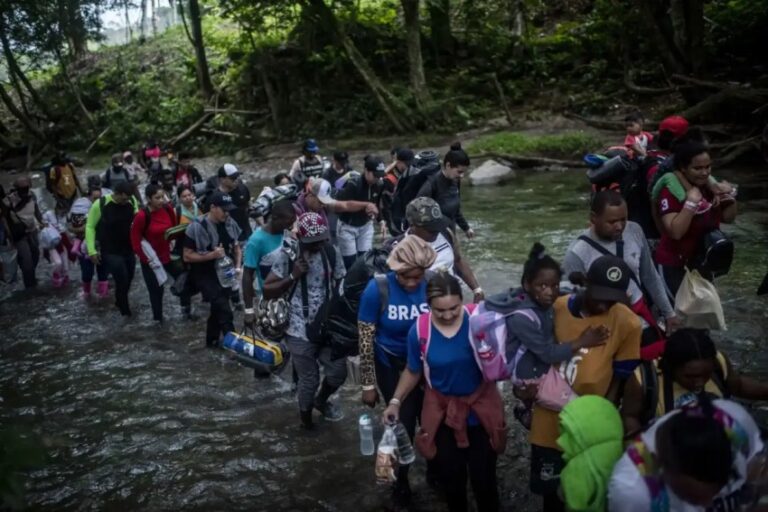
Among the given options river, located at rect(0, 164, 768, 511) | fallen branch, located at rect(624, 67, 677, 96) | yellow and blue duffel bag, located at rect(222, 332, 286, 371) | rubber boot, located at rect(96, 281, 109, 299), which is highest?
fallen branch, located at rect(624, 67, 677, 96)

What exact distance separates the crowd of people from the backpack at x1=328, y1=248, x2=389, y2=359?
0.4 inches

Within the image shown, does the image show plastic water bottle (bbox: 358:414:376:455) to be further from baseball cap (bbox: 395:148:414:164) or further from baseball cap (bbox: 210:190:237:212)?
baseball cap (bbox: 395:148:414:164)

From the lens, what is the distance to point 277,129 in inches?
978

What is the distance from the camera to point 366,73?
2192 centimetres

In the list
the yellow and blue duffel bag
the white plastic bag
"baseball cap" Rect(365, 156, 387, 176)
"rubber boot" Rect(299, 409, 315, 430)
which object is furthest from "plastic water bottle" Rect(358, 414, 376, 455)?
"baseball cap" Rect(365, 156, 387, 176)

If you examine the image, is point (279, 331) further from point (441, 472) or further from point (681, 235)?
point (681, 235)

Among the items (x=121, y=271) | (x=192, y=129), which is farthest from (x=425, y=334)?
(x=192, y=129)

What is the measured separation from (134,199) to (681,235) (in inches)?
290

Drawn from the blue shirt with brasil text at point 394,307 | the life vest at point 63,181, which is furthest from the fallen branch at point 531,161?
the blue shirt with brasil text at point 394,307

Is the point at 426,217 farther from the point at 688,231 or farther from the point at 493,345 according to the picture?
the point at 688,231

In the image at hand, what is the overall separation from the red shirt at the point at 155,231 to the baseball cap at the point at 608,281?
6531 millimetres

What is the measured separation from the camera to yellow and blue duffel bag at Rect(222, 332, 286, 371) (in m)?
6.57

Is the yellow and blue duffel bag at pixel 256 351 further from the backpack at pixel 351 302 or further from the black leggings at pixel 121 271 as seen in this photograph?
the black leggings at pixel 121 271

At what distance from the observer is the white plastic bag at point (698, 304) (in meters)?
5.27
